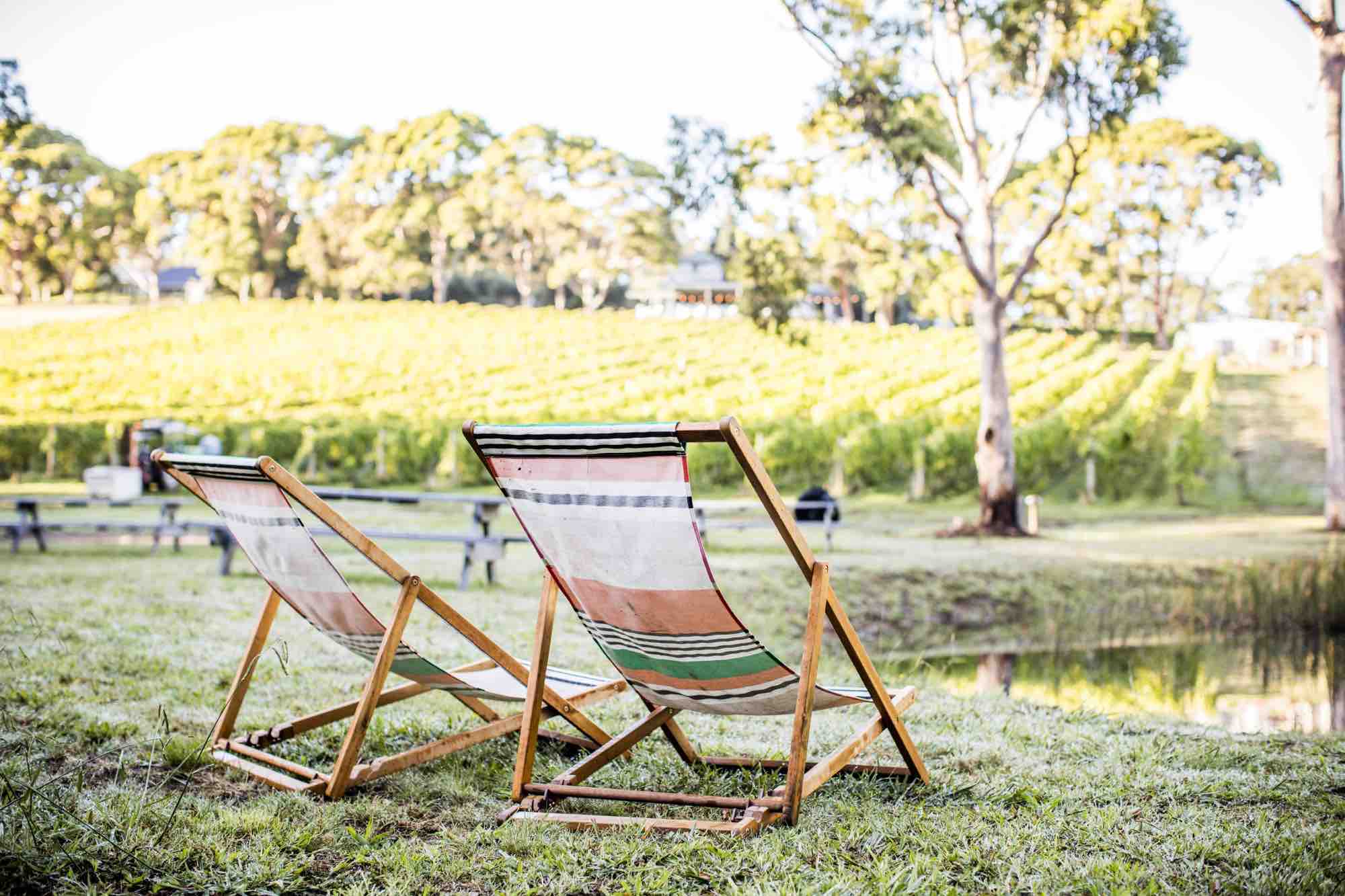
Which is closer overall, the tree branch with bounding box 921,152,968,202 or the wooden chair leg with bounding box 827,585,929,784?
the wooden chair leg with bounding box 827,585,929,784

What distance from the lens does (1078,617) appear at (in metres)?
8.64

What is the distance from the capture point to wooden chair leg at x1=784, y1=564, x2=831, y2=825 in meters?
2.33

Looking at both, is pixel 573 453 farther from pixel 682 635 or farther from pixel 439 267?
pixel 439 267

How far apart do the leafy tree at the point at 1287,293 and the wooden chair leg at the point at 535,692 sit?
66843mm

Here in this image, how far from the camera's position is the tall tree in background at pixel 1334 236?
13.5 metres

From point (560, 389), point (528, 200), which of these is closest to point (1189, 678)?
point (560, 389)

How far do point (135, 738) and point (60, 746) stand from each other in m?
0.21

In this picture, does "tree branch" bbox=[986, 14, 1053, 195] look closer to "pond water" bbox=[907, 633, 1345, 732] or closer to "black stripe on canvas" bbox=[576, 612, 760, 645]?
"pond water" bbox=[907, 633, 1345, 732]

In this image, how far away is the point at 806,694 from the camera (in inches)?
91.7

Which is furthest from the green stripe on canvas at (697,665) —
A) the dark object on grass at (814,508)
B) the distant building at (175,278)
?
the distant building at (175,278)

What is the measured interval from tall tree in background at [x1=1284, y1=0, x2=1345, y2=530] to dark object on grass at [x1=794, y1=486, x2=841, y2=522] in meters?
6.57

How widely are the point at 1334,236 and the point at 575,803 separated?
47.1ft

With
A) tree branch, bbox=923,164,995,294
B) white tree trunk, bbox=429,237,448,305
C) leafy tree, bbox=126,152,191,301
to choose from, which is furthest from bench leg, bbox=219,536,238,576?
leafy tree, bbox=126,152,191,301

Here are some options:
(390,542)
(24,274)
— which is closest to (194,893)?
(390,542)
